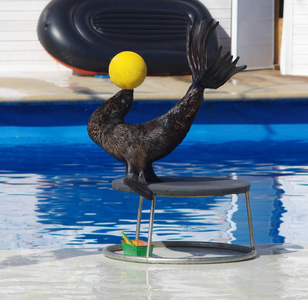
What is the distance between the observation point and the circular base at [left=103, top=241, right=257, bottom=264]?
3.54m

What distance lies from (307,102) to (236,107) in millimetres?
947

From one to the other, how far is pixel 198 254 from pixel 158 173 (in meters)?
3.78

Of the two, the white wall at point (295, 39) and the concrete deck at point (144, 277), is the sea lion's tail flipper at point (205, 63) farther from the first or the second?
the white wall at point (295, 39)

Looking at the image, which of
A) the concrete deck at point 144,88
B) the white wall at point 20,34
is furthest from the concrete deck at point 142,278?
the white wall at point 20,34

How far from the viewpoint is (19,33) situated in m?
14.0

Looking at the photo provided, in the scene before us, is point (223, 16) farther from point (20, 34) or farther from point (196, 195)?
point (196, 195)

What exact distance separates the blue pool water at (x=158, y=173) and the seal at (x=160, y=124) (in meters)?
1.15

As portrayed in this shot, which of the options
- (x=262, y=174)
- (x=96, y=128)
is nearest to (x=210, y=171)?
(x=262, y=174)

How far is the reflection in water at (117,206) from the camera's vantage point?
501 cm

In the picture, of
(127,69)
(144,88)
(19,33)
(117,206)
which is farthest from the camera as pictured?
(19,33)

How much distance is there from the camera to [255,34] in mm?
14484

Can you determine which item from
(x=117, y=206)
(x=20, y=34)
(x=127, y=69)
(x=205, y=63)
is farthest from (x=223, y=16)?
(x=127, y=69)

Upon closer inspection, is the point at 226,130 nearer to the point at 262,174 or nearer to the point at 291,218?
the point at 262,174

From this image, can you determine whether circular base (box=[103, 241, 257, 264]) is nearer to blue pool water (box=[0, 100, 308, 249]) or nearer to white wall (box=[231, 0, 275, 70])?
blue pool water (box=[0, 100, 308, 249])
